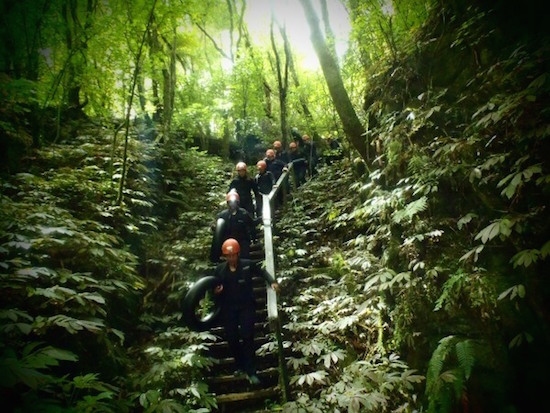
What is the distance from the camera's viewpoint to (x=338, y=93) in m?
6.26

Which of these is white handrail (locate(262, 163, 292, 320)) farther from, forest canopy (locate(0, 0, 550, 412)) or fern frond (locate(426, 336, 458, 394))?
fern frond (locate(426, 336, 458, 394))

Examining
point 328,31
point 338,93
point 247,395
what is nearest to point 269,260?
point 247,395

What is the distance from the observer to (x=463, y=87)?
14.3 feet

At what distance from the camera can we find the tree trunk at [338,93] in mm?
6152

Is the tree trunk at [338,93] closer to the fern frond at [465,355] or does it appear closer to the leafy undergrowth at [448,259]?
the leafy undergrowth at [448,259]

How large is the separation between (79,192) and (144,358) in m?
3.39

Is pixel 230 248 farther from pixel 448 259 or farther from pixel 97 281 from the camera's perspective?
pixel 448 259

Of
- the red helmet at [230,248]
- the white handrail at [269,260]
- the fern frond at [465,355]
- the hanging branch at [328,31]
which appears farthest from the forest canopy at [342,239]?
the hanging branch at [328,31]

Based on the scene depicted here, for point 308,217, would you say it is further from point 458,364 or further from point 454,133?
point 458,364

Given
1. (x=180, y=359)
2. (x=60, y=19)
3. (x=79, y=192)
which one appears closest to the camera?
(x=180, y=359)

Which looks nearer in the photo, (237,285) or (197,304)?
(197,304)

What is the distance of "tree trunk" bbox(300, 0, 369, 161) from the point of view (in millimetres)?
6152

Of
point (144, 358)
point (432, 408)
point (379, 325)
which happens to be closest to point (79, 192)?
point (144, 358)

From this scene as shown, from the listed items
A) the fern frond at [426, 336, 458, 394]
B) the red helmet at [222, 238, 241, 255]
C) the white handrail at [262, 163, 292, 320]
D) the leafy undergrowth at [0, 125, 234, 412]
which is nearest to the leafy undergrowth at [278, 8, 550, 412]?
the fern frond at [426, 336, 458, 394]
